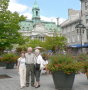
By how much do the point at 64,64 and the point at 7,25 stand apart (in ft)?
18.5

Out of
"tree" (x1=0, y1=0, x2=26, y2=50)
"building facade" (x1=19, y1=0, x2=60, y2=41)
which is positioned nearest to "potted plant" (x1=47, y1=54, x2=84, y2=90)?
"tree" (x1=0, y1=0, x2=26, y2=50)

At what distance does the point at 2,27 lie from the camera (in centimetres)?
1466

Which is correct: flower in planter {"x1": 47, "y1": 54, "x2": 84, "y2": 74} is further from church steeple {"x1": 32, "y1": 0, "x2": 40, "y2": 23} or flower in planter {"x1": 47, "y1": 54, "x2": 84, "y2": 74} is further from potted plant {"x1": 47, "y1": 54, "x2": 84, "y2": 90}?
church steeple {"x1": 32, "y1": 0, "x2": 40, "y2": 23}

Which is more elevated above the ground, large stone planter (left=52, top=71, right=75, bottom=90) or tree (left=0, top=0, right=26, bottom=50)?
tree (left=0, top=0, right=26, bottom=50)

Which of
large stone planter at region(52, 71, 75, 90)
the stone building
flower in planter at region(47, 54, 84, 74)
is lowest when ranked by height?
large stone planter at region(52, 71, 75, 90)

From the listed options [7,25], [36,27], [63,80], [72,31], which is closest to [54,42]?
[72,31]

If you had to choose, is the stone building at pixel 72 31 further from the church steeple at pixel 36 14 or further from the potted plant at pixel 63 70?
the church steeple at pixel 36 14

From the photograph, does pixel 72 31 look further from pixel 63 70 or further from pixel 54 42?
pixel 63 70

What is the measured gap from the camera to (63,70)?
33.0 ft

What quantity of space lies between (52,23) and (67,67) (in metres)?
110

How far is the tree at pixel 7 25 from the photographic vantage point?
1464cm

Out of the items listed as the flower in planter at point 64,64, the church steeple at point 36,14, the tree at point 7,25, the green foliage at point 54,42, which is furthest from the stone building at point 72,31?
the church steeple at point 36,14

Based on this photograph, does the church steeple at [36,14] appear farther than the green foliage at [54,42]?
Yes

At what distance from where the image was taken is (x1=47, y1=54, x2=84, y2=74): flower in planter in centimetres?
1002
